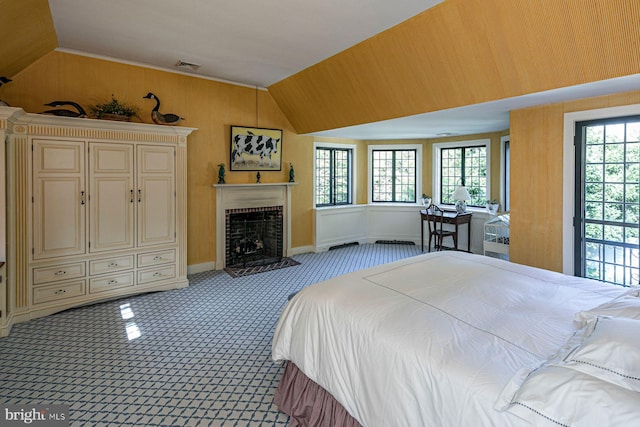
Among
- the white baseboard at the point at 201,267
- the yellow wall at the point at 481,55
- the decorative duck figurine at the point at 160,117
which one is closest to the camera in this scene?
the yellow wall at the point at 481,55

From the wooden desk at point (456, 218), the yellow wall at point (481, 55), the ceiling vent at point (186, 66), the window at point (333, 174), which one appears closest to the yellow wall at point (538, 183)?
the yellow wall at point (481, 55)

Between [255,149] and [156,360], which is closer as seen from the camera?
[156,360]

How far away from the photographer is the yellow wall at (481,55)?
2.51 meters

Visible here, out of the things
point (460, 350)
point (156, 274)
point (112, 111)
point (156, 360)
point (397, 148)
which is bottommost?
point (156, 360)

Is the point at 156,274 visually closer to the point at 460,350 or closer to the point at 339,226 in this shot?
the point at 339,226

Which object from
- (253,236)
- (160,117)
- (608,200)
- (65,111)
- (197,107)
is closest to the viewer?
(608,200)

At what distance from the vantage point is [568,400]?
1.09m

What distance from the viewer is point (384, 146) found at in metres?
7.64

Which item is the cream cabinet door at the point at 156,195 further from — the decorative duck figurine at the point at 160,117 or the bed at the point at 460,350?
the bed at the point at 460,350

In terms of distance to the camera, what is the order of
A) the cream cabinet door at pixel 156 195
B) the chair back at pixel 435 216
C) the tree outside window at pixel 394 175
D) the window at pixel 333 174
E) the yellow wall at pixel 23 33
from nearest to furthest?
the yellow wall at pixel 23 33, the cream cabinet door at pixel 156 195, the chair back at pixel 435 216, the window at pixel 333 174, the tree outside window at pixel 394 175

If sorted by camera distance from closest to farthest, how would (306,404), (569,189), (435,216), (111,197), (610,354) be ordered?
(610,354) → (306,404) → (569,189) → (111,197) → (435,216)

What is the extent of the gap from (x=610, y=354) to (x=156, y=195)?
4479 mm

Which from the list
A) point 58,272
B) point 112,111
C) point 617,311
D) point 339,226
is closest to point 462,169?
point 339,226

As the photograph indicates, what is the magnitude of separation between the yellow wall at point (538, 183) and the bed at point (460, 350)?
59.1 inches
